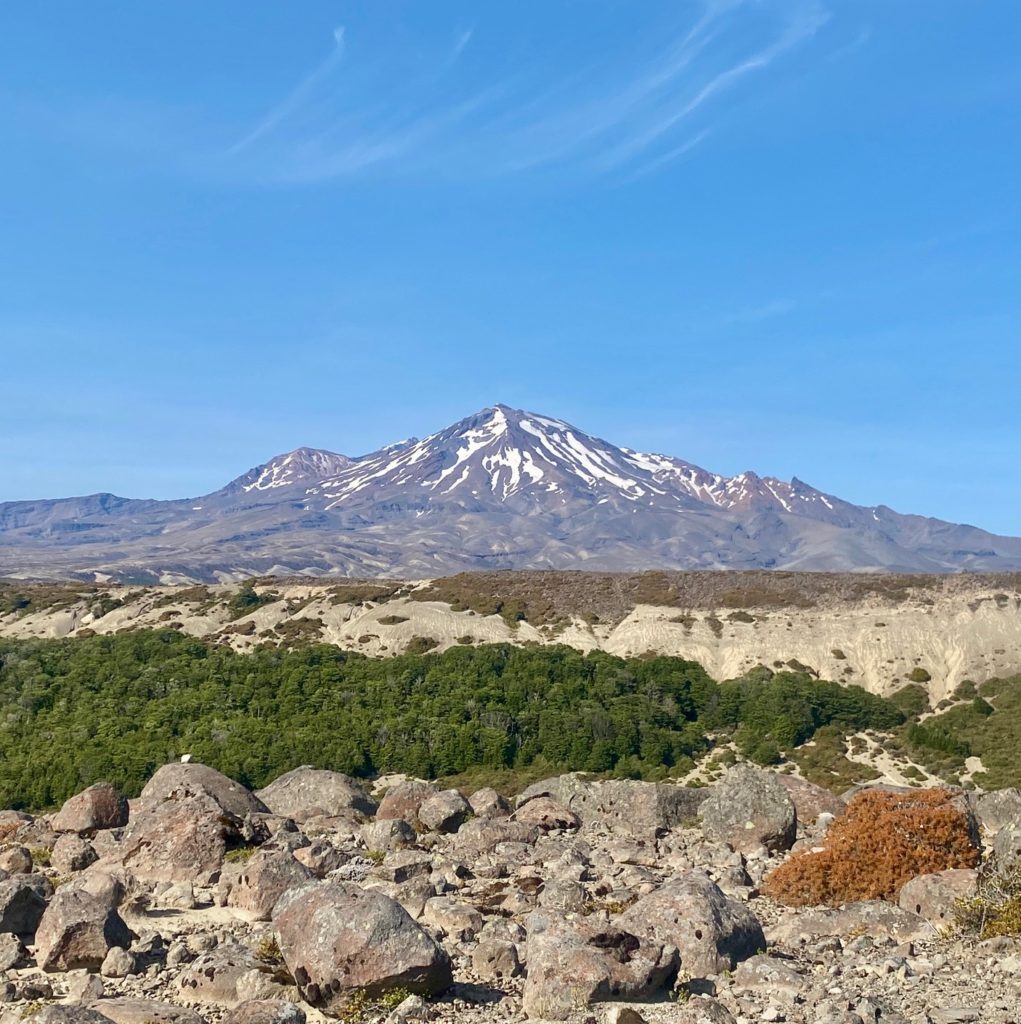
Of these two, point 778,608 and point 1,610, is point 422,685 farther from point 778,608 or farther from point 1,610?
point 1,610

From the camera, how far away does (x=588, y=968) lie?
1388 cm

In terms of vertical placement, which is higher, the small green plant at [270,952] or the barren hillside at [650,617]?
the barren hillside at [650,617]

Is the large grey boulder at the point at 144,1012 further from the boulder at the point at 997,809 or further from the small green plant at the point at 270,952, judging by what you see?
the boulder at the point at 997,809

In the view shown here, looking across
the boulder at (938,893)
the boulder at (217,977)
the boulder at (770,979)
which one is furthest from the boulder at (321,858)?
the boulder at (938,893)

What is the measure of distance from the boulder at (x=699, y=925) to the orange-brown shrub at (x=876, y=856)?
4274 millimetres

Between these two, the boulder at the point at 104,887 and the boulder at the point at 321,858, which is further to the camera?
the boulder at the point at 321,858

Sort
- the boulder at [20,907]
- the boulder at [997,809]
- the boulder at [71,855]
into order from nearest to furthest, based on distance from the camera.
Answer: the boulder at [20,907]
the boulder at [71,855]
the boulder at [997,809]

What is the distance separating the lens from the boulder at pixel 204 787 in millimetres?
28578

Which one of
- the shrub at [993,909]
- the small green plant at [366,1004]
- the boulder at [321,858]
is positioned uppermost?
the shrub at [993,909]

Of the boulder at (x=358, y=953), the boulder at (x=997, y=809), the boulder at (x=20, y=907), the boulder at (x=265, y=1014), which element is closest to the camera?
the boulder at (x=265, y=1014)

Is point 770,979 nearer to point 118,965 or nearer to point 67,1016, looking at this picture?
point 67,1016

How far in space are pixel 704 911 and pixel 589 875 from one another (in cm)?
607

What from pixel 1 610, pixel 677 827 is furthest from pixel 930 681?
pixel 1 610

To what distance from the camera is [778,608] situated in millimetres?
86438
